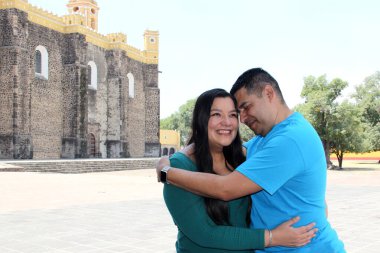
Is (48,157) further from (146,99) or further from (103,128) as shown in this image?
(146,99)

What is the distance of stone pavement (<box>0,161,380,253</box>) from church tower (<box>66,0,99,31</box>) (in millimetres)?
30584

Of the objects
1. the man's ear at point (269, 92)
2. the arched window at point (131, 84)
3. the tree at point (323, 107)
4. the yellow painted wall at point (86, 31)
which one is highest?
the yellow painted wall at point (86, 31)

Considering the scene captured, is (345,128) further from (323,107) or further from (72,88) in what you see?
(72,88)

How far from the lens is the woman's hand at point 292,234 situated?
1965 mm

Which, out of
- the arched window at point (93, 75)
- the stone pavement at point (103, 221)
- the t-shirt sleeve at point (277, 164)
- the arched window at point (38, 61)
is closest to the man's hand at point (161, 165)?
the t-shirt sleeve at point (277, 164)

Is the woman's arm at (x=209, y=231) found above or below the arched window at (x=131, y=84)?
below

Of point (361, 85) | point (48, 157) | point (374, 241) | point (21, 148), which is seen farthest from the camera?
point (361, 85)

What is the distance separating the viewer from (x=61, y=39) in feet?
103

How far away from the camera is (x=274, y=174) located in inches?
75.1

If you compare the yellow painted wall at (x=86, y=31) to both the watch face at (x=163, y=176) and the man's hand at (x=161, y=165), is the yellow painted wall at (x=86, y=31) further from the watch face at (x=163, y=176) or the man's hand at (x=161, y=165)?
the watch face at (x=163, y=176)

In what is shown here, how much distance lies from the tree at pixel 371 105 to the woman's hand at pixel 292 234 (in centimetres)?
3982

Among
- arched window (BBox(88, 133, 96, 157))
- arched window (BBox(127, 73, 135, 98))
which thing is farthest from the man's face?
arched window (BBox(127, 73, 135, 98))

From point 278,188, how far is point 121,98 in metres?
35.7

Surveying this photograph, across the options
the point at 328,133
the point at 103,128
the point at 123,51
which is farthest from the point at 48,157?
the point at 328,133
